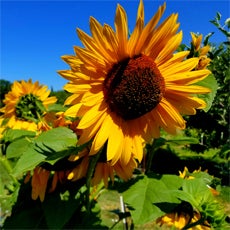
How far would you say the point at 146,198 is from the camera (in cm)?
93

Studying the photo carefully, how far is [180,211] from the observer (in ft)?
3.62

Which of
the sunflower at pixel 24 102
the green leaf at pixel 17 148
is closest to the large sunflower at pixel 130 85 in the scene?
the green leaf at pixel 17 148

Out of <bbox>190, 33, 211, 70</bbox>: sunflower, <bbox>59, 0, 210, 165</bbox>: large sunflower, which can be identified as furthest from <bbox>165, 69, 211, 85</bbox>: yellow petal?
<bbox>190, 33, 211, 70</bbox>: sunflower

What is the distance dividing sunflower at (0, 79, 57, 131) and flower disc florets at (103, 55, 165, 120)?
0.84 meters

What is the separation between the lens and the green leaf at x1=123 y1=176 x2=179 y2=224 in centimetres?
88

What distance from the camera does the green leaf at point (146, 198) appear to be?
2.87 ft

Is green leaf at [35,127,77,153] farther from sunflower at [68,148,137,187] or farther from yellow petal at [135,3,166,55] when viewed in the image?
yellow petal at [135,3,166,55]

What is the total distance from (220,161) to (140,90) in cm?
452

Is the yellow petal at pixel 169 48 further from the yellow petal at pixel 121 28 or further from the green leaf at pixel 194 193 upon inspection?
the green leaf at pixel 194 193

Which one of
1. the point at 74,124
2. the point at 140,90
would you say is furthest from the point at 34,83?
the point at 140,90

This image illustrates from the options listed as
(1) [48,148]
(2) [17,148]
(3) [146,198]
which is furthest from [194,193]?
(2) [17,148]

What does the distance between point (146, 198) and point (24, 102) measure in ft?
3.40

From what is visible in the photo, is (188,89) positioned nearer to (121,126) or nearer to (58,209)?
(121,126)

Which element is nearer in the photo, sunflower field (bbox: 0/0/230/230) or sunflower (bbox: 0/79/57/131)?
sunflower field (bbox: 0/0/230/230)
